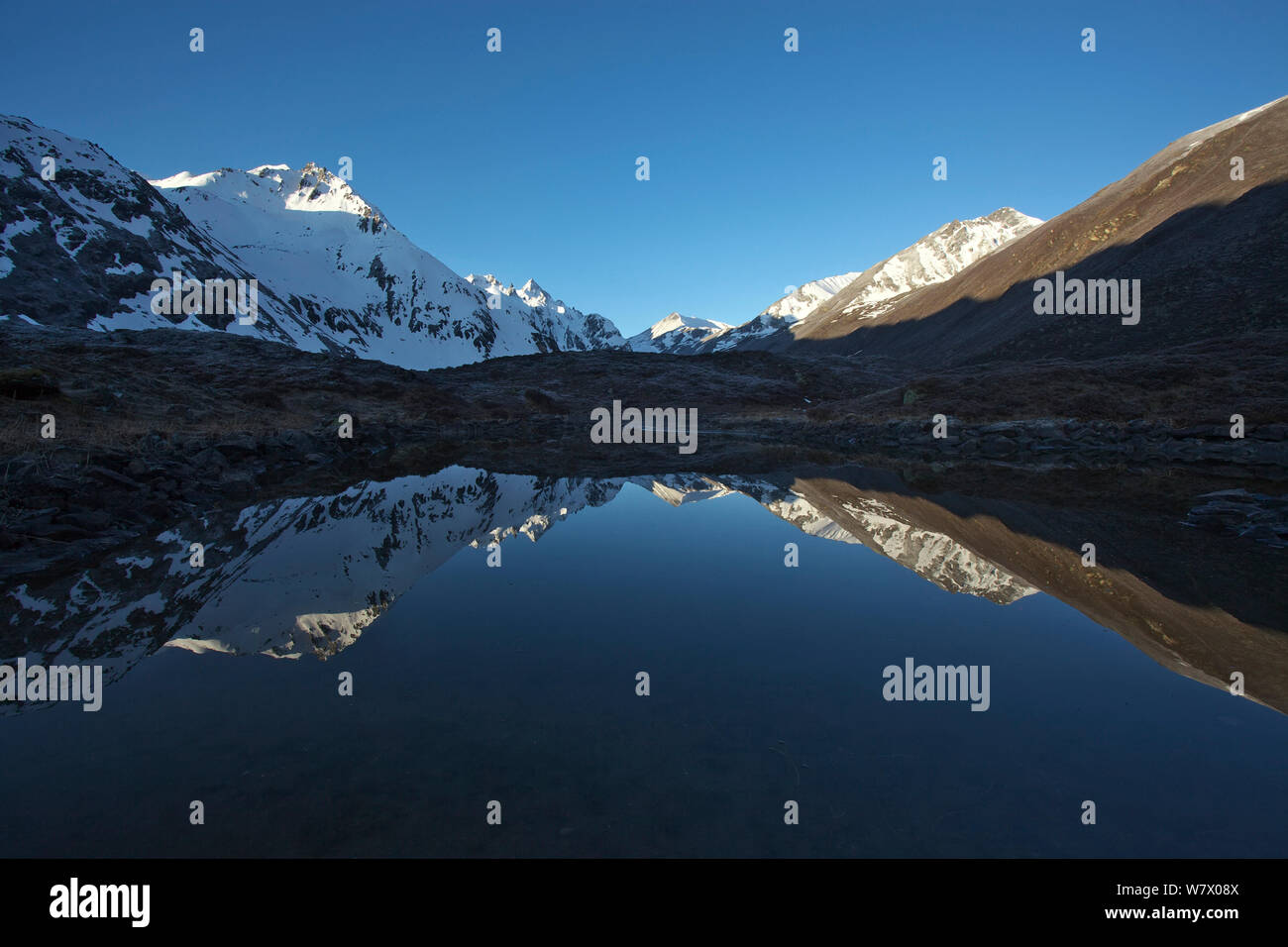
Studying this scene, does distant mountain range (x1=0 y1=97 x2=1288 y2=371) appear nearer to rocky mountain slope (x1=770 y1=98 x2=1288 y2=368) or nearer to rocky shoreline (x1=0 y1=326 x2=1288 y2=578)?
rocky mountain slope (x1=770 y1=98 x2=1288 y2=368)

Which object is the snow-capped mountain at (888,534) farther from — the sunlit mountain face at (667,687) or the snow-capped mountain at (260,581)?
the snow-capped mountain at (260,581)

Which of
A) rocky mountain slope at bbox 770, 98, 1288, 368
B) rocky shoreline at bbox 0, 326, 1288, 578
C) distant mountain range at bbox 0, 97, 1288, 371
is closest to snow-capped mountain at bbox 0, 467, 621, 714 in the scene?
rocky shoreline at bbox 0, 326, 1288, 578

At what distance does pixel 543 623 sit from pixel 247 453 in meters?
24.1

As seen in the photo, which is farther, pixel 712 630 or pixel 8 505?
pixel 8 505

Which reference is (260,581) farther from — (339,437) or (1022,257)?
(1022,257)

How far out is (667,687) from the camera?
6.51 meters

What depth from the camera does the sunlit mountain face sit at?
4.35 metres

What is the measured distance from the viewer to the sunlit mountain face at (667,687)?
435 centimetres

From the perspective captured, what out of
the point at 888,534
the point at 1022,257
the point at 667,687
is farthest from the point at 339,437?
the point at 1022,257
